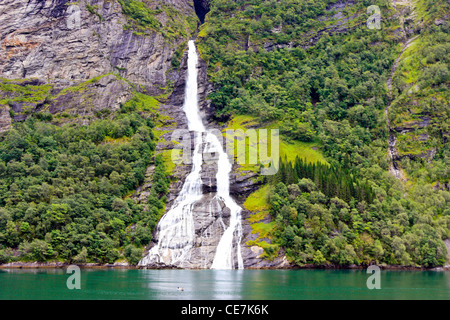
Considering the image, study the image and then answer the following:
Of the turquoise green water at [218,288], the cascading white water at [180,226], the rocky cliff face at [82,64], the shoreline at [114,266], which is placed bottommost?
the shoreline at [114,266]

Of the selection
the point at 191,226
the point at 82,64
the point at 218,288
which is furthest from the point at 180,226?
the point at 82,64

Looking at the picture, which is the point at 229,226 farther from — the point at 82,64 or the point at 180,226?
the point at 82,64

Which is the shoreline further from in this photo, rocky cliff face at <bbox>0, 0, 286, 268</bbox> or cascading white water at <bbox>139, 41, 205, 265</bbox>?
rocky cliff face at <bbox>0, 0, 286, 268</bbox>

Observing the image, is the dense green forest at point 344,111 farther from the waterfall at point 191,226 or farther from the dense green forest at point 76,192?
the dense green forest at point 76,192

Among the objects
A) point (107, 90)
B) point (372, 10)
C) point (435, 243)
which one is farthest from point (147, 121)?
point (372, 10)

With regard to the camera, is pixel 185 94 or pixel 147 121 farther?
pixel 185 94

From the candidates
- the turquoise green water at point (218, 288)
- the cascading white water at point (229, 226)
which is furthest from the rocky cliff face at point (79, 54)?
the turquoise green water at point (218, 288)

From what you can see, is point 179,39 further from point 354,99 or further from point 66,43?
point 354,99
